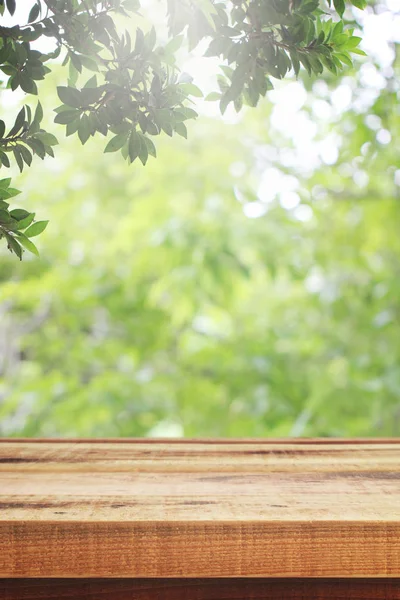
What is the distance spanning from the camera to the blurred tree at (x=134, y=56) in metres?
0.43

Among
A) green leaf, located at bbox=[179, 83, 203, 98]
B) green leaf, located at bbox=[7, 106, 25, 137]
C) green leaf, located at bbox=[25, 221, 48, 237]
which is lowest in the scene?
green leaf, located at bbox=[25, 221, 48, 237]

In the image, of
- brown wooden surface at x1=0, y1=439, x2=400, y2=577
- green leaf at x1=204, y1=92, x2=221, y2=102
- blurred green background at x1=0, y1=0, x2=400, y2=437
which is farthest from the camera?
blurred green background at x1=0, y1=0, x2=400, y2=437

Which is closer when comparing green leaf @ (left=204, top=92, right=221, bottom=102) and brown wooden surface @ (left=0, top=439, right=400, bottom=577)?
brown wooden surface @ (left=0, top=439, right=400, bottom=577)

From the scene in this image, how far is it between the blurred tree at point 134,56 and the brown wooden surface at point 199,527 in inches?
7.9

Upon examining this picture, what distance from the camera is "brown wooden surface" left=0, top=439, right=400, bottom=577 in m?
0.36

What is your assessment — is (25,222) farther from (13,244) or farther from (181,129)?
(181,129)

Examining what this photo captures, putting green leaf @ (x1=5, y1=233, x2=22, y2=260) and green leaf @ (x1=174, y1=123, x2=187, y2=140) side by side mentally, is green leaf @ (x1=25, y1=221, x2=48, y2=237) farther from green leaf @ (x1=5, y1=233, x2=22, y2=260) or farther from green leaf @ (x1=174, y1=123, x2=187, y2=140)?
green leaf @ (x1=174, y1=123, x2=187, y2=140)

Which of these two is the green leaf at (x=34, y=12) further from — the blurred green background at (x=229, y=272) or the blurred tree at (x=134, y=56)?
the blurred green background at (x=229, y=272)

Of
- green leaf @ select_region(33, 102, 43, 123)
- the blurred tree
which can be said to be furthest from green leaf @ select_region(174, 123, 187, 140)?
green leaf @ select_region(33, 102, 43, 123)

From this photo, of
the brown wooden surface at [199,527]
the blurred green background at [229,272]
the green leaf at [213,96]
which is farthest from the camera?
the blurred green background at [229,272]

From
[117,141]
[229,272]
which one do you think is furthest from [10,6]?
[229,272]

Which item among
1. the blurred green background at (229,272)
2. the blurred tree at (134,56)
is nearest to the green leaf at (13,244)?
the blurred tree at (134,56)
